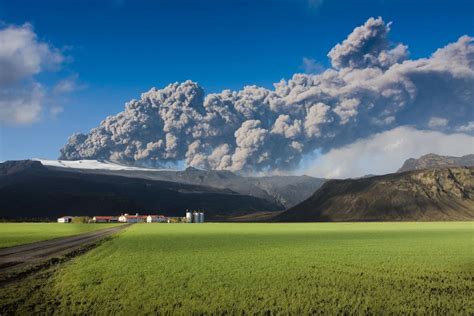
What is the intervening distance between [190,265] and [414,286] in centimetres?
1718

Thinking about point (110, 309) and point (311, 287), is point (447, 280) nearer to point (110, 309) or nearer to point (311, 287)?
point (311, 287)

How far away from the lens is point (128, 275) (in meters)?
31.3

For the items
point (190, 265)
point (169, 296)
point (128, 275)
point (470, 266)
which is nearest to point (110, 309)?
point (169, 296)

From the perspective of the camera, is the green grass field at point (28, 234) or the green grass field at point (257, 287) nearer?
the green grass field at point (257, 287)

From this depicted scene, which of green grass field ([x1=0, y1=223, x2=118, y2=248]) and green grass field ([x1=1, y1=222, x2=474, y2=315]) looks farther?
green grass field ([x1=0, y1=223, x2=118, y2=248])

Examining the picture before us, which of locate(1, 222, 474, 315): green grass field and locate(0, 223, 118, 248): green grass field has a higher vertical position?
locate(0, 223, 118, 248): green grass field

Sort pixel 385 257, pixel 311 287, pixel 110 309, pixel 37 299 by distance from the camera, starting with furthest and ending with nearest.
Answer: pixel 385 257 → pixel 311 287 → pixel 37 299 → pixel 110 309

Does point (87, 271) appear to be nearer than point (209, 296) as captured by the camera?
No

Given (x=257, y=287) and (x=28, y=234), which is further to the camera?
(x=28, y=234)

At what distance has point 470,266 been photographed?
37938 millimetres

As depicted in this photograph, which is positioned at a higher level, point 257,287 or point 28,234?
point 28,234

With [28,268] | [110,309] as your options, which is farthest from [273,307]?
[28,268]

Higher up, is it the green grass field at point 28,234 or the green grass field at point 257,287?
the green grass field at point 28,234

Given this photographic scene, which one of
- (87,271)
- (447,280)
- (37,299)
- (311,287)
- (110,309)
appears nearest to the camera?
(110,309)
